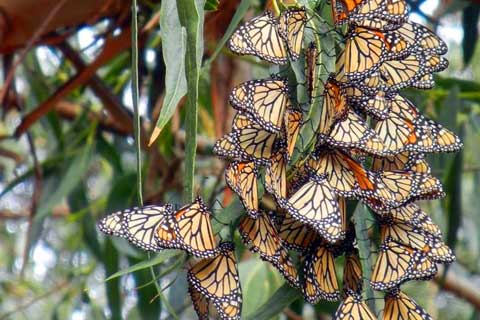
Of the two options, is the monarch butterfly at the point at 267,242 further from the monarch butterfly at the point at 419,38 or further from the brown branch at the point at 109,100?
the brown branch at the point at 109,100

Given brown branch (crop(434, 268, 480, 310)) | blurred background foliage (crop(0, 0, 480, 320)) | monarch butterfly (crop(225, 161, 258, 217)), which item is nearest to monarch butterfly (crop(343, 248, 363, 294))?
monarch butterfly (crop(225, 161, 258, 217))

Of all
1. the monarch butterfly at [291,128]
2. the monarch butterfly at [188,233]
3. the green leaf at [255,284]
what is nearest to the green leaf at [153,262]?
the monarch butterfly at [188,233]

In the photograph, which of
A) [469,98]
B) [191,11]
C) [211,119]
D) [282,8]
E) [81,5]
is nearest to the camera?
[191,11]

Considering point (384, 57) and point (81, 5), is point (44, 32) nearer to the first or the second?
point (81, 5)

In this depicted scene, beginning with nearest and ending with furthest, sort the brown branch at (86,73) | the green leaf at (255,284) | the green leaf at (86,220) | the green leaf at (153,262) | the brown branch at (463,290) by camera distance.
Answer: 1. the green leaf at (153,262)
2. the brown branch at (86,73)
3. the green leaf at (255,284)
4. the green leaf at (86,220)
5. the brown branch at (463,290)

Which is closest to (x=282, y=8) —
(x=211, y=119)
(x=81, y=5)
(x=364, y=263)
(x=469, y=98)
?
(x=364, y=263)

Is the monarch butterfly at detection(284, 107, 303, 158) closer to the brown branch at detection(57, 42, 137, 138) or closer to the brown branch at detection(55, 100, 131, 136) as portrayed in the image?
the brown branch at detection(57, 42, 137, 138)

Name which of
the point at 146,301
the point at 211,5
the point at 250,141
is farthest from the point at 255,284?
the point at 250,141
